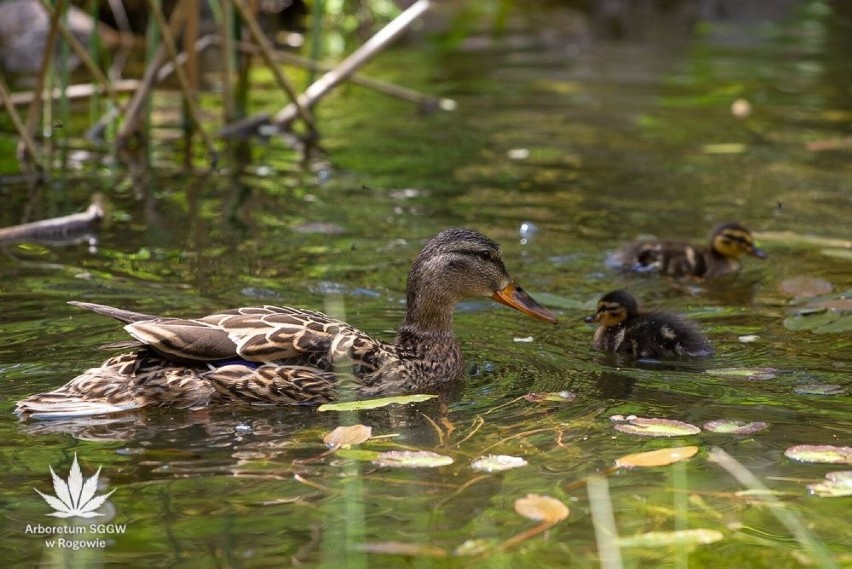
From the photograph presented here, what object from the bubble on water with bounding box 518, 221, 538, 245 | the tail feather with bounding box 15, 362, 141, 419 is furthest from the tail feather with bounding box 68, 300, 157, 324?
the bubble on water with bounding box 518, 221, 538, 245

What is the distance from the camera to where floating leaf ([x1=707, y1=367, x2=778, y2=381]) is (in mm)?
4781

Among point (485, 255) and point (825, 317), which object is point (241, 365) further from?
point (825, 317)

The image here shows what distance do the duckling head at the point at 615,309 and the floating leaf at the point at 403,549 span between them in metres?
2.15

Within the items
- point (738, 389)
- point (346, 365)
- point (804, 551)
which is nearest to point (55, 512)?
point (346, 365)

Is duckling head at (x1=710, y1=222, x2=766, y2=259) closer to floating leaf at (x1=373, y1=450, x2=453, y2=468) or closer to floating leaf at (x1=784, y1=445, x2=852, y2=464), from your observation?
floating leaf at (x1=784, y1=445, x2=852, y2=464)

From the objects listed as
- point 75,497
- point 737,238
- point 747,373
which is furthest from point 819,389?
point 75,497

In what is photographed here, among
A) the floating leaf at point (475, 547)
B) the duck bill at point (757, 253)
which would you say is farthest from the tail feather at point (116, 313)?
the duck bill at point (757, 253)

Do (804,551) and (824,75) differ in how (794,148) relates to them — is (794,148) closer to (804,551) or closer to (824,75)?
(824,75)

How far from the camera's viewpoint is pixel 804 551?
339cm

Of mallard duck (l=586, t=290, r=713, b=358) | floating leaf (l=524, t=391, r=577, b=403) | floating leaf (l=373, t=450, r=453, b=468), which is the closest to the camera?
floating leaf (l=373, t=450, r=453, b=468)

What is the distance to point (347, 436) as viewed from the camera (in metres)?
4.09

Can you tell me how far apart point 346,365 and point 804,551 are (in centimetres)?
171

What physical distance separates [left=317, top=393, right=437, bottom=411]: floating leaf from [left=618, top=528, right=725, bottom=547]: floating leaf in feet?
4.09

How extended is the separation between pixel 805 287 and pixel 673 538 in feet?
9.53
